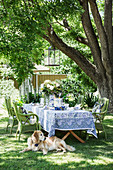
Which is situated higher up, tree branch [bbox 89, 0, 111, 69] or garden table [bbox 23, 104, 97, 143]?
tree branch [bbox 89, 0, 111, 69]

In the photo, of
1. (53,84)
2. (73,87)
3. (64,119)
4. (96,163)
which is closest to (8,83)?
(73,87)

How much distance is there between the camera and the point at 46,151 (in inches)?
204

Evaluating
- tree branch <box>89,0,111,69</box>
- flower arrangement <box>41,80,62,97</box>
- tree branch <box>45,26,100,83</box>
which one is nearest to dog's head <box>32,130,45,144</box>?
flower arrangement <box>41,80,62,97</box>

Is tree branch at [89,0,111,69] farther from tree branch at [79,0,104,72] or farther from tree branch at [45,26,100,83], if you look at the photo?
tree branch at [45,26,100,83]

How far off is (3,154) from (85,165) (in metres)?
1.78

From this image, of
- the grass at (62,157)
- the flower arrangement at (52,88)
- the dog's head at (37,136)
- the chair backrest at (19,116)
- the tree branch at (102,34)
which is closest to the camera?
the grass at (62,157)

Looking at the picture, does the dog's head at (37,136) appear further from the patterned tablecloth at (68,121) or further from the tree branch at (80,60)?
the tree branch at (80,60)

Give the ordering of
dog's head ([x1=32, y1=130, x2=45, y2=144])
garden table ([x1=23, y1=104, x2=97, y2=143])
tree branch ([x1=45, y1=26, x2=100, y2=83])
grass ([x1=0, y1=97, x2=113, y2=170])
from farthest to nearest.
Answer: tree branch ([x1=45, y1=26, x2=100, y2=83]) < garden table ([x1=23, y1=104, x2=97, y2=143]) < dog's head ([x1=32, y1=130, x2=45, y2=144]) < grass ([x1=0, y1=97, x2=113, y2=170])

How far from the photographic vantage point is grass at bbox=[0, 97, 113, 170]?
4.35 m

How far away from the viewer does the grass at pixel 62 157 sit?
4.35 meters

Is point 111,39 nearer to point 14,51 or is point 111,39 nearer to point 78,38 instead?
point 78,38

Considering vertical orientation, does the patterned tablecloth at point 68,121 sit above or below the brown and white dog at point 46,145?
above

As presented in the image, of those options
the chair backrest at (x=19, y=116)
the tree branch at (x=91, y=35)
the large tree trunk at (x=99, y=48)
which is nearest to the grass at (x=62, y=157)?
the chair backrest at (x=19, y=116)

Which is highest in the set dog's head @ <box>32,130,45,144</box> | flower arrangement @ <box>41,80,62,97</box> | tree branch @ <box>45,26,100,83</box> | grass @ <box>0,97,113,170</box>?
tree branch @ <box>45,26,100,83</box>
